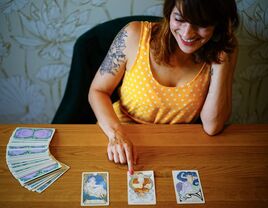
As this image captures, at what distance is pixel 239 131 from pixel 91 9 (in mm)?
1042

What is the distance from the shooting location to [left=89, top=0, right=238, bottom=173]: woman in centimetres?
121

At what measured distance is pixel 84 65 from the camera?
1.39 metres

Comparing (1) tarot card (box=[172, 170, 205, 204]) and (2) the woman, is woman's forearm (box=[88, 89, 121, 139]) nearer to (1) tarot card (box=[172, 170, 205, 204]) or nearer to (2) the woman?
(2) the woman

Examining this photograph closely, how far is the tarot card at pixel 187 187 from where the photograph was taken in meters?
0.93

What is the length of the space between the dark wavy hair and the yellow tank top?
5cm

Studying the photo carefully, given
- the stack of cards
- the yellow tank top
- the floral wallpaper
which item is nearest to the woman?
the yellow tank top

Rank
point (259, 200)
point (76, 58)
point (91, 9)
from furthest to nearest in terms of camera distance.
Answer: point (91, 9)
point (76, 58)
point (259, 200)

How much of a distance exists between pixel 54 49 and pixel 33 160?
37.5 inches

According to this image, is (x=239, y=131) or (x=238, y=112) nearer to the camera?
(x=239, y=131)

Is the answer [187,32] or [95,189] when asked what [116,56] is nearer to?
[187,32]

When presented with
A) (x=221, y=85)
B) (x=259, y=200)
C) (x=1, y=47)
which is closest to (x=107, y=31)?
(x=221, y=85)

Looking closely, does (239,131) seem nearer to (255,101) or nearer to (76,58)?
(76,58)

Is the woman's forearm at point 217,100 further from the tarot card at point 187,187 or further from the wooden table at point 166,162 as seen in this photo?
the tarot card at point 187,187

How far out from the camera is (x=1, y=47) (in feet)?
5.81
